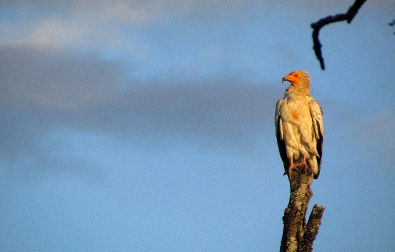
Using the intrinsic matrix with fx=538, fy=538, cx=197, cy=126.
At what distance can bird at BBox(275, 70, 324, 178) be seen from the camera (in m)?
10.8

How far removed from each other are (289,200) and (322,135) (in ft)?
11.9

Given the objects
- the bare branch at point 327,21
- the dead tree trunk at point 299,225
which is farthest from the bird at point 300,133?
the bare branch at point 327,21

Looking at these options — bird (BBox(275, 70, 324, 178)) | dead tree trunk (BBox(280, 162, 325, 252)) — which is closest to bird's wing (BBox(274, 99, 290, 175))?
bird (BBox(275, 70, 324, 178))

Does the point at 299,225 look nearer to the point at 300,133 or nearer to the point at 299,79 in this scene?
the point at 300,133

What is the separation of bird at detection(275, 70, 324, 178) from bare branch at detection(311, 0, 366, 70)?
769cm

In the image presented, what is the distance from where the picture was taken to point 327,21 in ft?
10.2

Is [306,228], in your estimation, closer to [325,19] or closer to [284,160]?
[284,160]

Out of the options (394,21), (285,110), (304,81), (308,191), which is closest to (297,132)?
(285,110)

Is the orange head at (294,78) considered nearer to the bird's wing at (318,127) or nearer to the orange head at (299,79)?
the orange head at (299,79)

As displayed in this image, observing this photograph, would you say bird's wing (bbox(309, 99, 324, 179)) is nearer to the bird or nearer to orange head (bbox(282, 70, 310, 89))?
the bird

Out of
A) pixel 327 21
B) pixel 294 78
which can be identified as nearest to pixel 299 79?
pixel 294 78

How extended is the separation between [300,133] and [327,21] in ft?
25.9

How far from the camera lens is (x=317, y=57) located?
307cm

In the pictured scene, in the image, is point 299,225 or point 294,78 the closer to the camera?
point 299,225
